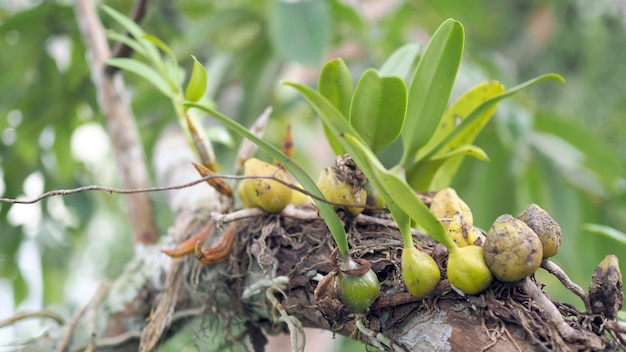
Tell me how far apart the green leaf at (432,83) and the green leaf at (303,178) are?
14 cm

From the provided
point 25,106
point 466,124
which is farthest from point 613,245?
point 25,106

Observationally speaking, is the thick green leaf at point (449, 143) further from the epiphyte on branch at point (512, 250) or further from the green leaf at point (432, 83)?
the epiphyte on branch at point (512, 250)

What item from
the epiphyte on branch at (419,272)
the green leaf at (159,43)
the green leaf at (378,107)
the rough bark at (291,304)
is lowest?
the rough bark at (291,304)

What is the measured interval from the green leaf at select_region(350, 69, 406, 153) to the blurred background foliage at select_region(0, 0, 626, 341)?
0.34 m

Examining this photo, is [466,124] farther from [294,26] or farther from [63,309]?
[63,309]

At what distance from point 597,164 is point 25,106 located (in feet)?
4.35

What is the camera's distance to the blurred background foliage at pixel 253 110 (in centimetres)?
117

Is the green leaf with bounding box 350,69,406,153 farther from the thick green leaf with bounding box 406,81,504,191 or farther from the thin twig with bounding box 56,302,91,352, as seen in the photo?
the thin twig with bounding box 56,302,91,352

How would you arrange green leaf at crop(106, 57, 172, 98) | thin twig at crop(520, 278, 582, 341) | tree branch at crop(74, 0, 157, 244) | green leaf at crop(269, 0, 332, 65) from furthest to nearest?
green leaf at crop(269, 0, 332, 65)
tree branch at crop(74, 0, 157, 244)
green leaf at crop(106, 57, 172, 98)
thin twig at crop(520, 278, 582, 341)

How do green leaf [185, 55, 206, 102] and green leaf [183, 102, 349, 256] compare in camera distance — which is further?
green leaf [185, 55, 206, 102]

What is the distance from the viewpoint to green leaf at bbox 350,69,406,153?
0.52m

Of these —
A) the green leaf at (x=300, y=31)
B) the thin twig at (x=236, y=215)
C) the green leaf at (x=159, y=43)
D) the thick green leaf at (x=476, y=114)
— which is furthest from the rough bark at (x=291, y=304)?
the green leaf at (x=300, y=31)

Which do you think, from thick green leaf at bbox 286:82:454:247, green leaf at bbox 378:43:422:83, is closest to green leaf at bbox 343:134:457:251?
thick green leaf at bbox 286:82:454:247

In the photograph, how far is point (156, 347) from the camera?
0.73 m
